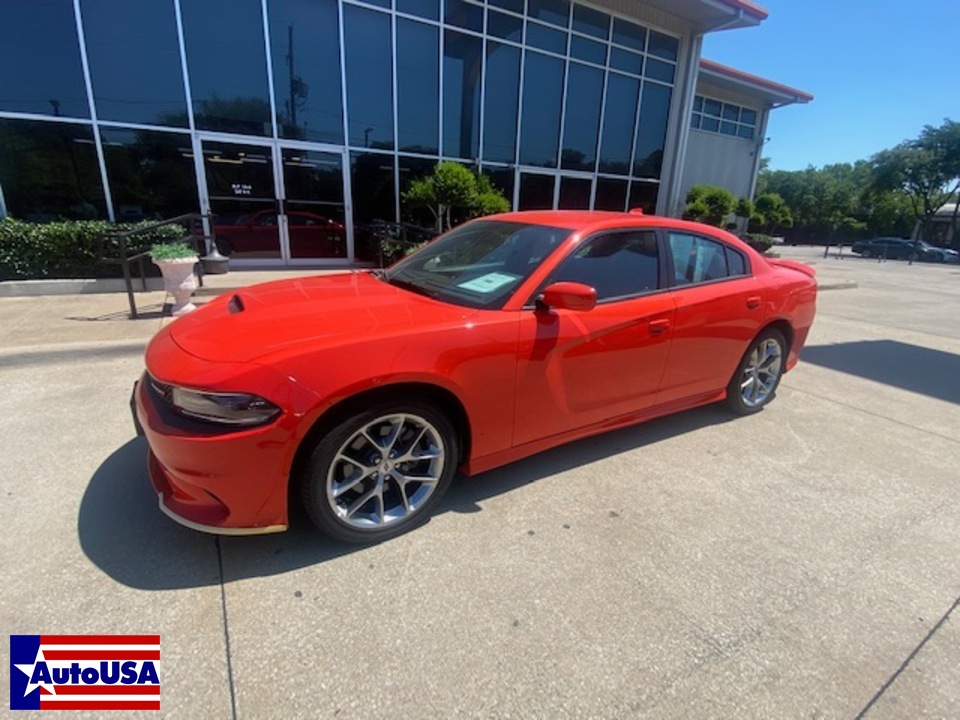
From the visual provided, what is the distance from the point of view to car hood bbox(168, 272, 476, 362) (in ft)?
7.22

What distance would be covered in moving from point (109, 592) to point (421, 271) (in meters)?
2.27

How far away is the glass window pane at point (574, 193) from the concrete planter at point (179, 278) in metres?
9.98

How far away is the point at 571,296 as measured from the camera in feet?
8.30

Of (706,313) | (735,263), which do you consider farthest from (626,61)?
(706,313)

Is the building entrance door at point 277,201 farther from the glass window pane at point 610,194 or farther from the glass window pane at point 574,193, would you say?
the glass window pane at point 610,194

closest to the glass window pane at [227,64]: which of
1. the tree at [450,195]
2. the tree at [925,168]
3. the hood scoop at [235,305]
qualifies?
the tree at [450,195]

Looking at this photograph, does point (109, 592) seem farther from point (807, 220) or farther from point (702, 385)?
point (807, 220)

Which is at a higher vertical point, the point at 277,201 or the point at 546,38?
the point at 546,38

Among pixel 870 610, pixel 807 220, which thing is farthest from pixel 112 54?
pixel 807 220

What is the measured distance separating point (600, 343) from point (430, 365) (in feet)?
3.55

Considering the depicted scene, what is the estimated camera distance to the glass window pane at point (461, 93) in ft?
36.1

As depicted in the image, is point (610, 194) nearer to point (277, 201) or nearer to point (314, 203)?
point (314, 203)

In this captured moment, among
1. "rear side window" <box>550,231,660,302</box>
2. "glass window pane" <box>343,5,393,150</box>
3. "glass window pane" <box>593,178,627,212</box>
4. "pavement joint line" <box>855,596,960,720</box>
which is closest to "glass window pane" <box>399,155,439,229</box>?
"glass window pane" <box>343,5,393,150</box>

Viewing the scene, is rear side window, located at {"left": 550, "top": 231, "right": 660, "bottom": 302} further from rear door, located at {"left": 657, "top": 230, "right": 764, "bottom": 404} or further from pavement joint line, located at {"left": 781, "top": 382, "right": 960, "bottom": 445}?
pavement joint line, located at {"left": 781, "top": 382, "right": 960, "bottom": 445}
